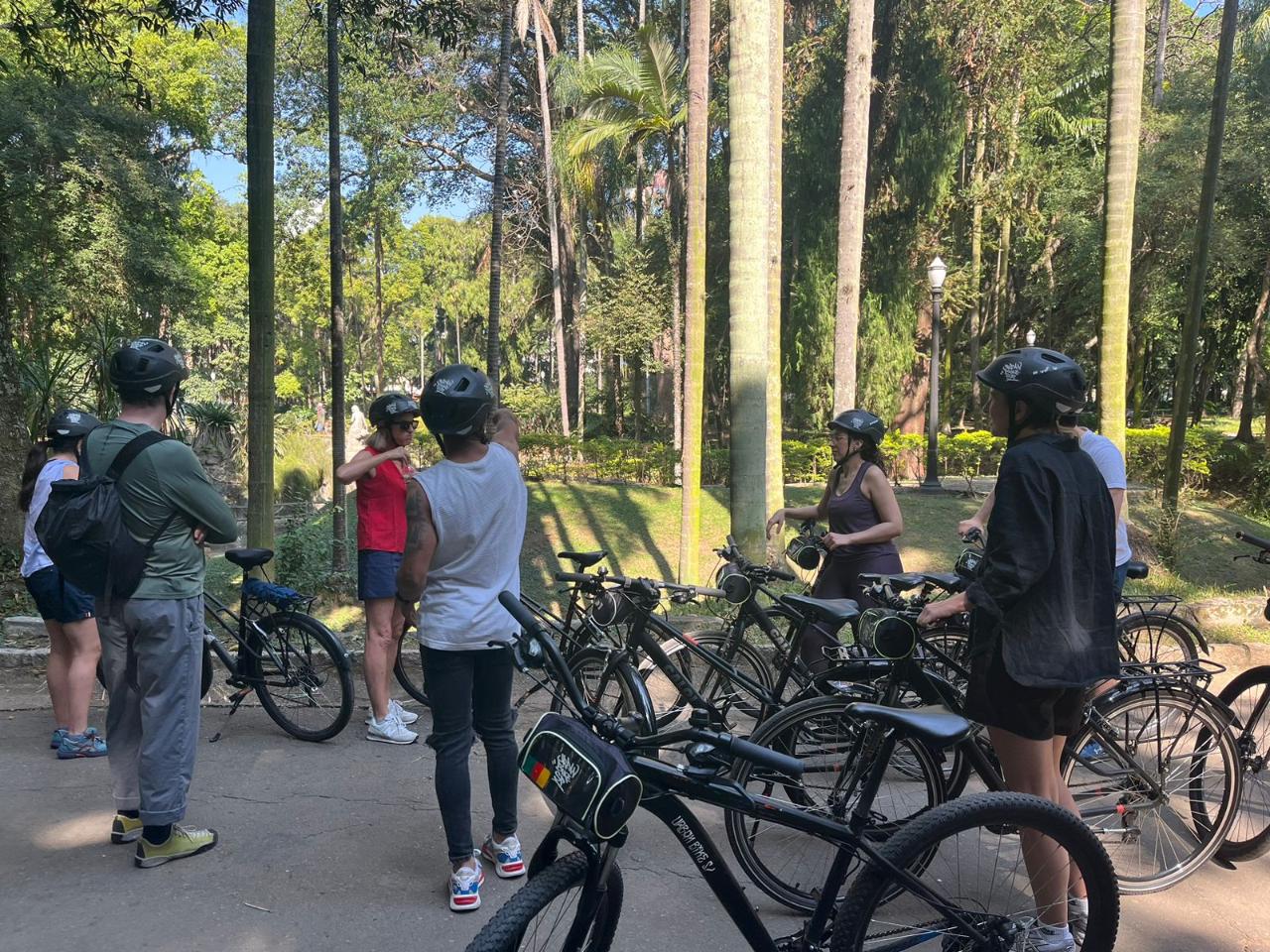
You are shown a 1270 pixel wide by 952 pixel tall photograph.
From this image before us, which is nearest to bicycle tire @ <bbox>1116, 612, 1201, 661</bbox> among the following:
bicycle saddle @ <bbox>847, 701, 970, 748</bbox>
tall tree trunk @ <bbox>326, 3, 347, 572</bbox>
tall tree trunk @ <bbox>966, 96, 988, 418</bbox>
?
bicycle saddle @ <bbox>847, 701, 970, 748</bbox>

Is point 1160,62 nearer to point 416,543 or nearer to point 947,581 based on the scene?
point 947,581

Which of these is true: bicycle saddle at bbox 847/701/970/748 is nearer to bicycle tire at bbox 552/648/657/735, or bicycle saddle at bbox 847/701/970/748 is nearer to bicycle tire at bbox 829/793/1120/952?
bicycle tire at bbox 829/793/1120/952

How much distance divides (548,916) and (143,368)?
2.74 m

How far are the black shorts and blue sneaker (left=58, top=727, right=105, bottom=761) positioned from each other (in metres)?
4.47

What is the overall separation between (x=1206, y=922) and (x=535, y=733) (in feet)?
Result: 9.73

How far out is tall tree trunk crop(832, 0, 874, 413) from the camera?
1259cm

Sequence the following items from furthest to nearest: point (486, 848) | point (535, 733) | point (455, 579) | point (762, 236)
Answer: point (762, 236), point (486, 848), point (455, 579), point (535, 733)

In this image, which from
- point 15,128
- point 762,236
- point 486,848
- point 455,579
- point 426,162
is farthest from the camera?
point 426,162

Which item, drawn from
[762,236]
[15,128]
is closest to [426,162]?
[15,128]

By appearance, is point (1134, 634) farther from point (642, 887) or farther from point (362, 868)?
point (362, 868)

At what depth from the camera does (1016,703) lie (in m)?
3.03

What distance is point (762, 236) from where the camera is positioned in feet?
26.2

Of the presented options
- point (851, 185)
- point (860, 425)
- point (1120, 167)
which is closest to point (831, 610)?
point (860, 425)

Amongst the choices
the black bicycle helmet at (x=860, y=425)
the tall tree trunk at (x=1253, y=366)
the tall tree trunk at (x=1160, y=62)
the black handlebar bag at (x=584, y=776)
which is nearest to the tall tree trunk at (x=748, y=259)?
the black bicycle helmet at (x=860, y=425)
